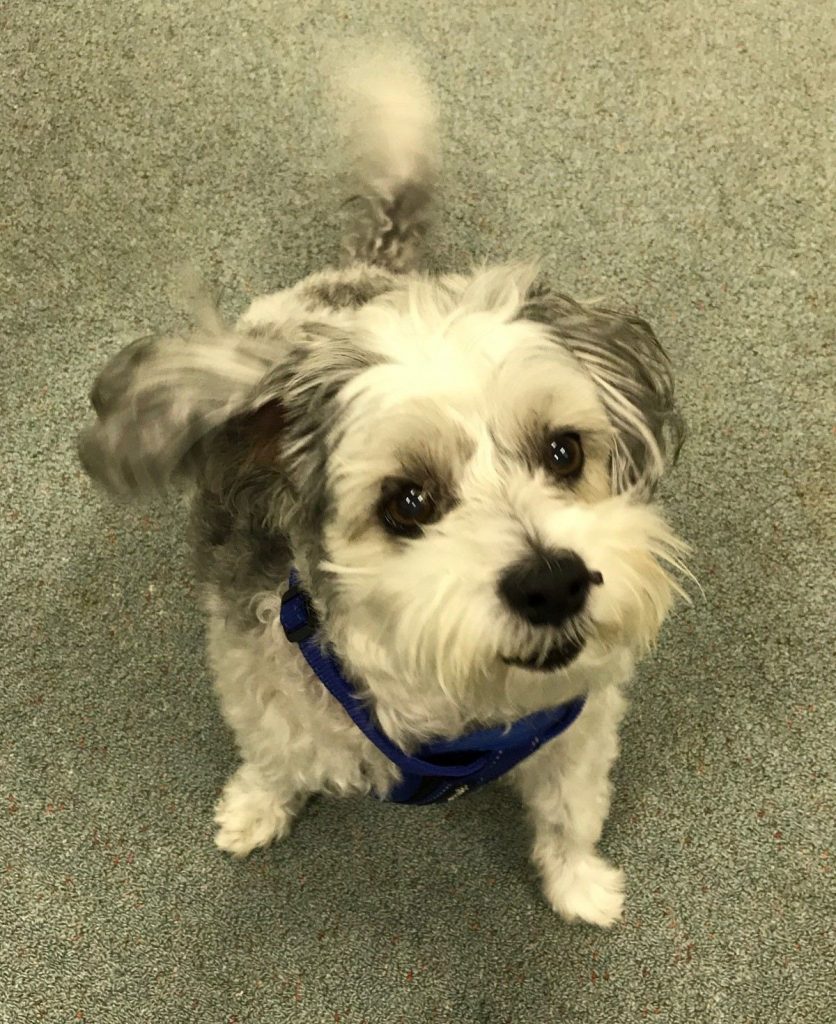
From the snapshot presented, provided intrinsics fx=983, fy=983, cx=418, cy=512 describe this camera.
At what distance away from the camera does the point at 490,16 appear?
1970 mm

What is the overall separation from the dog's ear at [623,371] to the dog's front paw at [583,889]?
662 mm

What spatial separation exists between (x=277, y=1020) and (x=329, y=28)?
178cm

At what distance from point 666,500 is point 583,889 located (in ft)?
2.08

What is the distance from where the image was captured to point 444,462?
0.85m

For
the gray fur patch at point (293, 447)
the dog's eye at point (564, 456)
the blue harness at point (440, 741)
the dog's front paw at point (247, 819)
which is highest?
the dog's eye at point (564, 456)

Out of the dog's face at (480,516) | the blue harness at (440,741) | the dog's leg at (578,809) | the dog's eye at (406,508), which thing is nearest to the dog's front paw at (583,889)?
the dog's leg at (578,809)

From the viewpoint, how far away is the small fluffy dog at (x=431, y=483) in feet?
2.63

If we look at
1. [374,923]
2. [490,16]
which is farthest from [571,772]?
[490,16]

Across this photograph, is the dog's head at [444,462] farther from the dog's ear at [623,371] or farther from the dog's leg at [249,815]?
the dog's leg at [249,815]

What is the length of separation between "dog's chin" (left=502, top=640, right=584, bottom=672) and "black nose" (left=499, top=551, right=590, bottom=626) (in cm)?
3

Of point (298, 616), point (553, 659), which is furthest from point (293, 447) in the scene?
point (553, 659)

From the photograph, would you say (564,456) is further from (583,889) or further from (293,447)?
(583,889)

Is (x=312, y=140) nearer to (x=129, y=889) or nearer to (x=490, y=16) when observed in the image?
(x=490, y=16)

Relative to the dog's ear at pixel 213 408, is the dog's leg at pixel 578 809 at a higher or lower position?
lower
